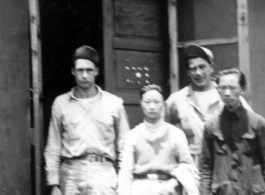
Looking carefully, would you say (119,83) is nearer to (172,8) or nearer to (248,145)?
(172,8)

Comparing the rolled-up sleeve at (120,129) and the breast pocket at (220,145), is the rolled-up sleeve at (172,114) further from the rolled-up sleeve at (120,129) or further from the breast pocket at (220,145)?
the breast pocket at (220,145)

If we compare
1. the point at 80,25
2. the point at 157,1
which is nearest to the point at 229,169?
the point at 157,1

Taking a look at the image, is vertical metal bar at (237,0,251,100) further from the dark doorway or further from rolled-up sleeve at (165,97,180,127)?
the dark doorway

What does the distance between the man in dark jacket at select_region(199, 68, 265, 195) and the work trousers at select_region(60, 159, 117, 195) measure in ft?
2.97

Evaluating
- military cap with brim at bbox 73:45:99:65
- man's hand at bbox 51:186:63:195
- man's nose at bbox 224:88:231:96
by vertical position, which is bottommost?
man's hand at bbox 51:186:63:195

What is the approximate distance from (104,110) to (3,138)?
85cm

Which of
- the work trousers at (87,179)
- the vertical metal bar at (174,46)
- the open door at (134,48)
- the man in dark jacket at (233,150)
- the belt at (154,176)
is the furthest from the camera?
the vertical metal bar at (174,46)

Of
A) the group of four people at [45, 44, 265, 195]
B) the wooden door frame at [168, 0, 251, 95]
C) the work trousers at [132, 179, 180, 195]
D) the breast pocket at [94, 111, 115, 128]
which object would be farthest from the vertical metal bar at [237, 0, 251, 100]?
the work trousers at [132, 179, 180, 195]

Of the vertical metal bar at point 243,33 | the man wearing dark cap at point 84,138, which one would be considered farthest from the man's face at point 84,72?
the vertical metal bar at point 243,33

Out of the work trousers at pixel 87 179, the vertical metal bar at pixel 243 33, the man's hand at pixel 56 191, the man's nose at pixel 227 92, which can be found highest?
the vertical metal bar at pixel 243 33

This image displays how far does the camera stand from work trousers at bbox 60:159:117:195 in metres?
4.50

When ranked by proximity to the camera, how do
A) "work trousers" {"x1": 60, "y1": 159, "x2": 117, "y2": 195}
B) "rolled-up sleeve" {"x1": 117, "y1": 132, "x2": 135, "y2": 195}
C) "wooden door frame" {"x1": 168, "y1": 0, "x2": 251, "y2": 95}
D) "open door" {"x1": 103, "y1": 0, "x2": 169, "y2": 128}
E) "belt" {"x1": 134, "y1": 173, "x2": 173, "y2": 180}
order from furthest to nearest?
"open door" {"x1": 103, "y1": 0, "x2": 169, "y2": 128}
"wooden door frame" {"x1": 168, "y1": 0, "x2": 251, "y2": 95}
"work trousers" {"x1": 60, "y1": 159, "x2": 117, "y2": 195}
"belt" {"x1": 134, "y1": 173, "x2": 173, "y2": 180}
"rolled-up sleeve" {"x1": 117, "y1": 132, "x2": 135, "y2": 195}

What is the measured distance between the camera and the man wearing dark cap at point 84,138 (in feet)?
14.9

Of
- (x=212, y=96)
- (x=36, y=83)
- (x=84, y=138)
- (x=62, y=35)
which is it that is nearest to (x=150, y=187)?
(x=84, y=138)
